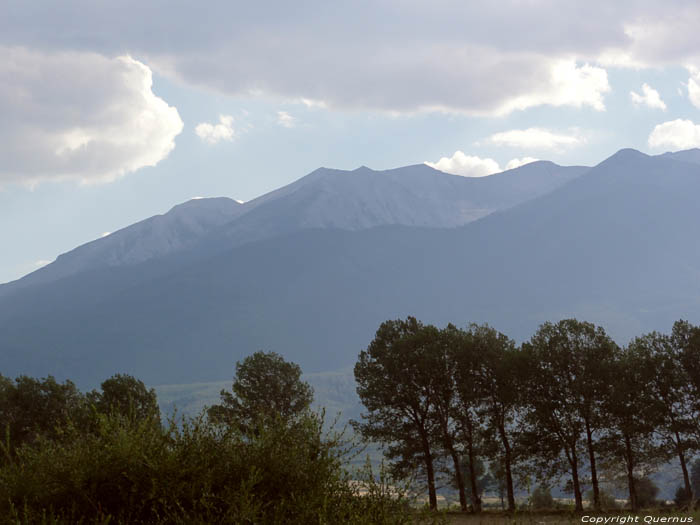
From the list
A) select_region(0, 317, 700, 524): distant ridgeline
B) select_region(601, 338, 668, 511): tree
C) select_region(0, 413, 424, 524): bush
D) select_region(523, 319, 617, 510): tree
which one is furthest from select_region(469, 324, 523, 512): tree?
select_region(0, 413, 424, 524): bush

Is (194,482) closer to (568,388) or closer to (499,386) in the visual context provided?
(568,388)

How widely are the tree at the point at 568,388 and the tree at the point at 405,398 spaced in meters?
8.02

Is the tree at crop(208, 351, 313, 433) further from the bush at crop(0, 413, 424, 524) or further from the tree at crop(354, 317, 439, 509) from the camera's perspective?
the bush at crop(0, 413, 424, 524)

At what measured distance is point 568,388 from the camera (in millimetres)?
47500

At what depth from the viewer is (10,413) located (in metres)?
58.0

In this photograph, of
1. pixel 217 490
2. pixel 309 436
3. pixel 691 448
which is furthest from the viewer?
pixel 691 448

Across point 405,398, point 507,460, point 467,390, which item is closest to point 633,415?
point 507,460

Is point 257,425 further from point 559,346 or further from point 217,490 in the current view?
point 559,346

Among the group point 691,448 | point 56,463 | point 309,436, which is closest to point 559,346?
point 691,448

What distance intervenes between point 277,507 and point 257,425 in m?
2.75

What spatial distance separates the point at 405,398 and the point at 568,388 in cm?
1284

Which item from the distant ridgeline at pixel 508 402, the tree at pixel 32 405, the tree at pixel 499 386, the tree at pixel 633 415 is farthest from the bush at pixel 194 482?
the tree at pixel 32 405

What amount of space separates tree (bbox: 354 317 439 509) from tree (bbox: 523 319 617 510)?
8.02m

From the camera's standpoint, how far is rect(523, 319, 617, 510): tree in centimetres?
4656
